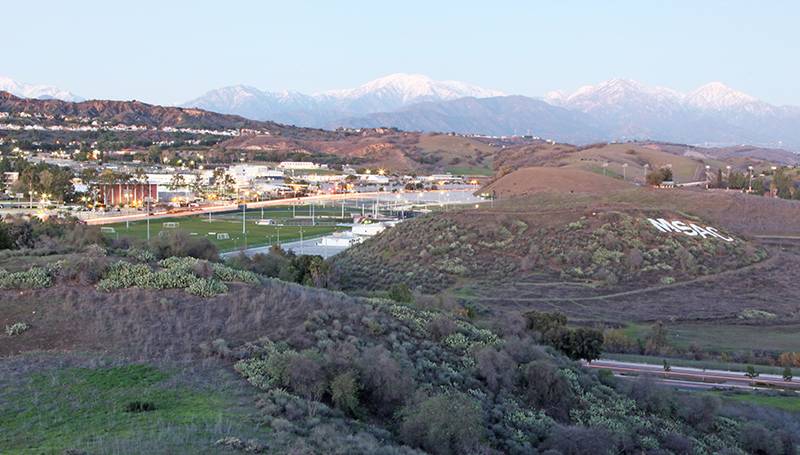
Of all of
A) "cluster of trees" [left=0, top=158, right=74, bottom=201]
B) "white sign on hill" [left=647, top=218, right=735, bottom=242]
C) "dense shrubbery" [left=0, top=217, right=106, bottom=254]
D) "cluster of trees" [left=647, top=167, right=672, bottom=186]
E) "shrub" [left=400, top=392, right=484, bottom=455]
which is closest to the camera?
"shrub" [left=400, top=392, right=484, bottom=455]

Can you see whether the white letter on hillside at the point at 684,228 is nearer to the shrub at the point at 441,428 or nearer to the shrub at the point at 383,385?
the shrub at the point at 383,385

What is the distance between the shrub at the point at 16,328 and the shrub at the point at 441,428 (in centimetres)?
756

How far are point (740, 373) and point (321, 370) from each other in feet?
65.1

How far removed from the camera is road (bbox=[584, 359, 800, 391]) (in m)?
26.6

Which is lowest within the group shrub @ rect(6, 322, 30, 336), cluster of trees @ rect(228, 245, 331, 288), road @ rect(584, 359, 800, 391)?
road @ rect(584, 359, 800, 391)

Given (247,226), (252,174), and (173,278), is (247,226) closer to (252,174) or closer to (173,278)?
(252,174)

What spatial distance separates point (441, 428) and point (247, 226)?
62985mm

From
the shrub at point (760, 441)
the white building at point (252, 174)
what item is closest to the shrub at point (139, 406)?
the shrub at point (760, 441)

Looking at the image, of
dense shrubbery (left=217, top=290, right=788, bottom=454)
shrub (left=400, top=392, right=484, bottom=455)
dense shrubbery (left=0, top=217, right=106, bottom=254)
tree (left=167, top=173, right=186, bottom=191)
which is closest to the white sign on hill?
dense shrubbery (left=217, top=290, right=788, bottom=454)

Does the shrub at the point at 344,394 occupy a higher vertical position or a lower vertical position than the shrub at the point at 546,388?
higher

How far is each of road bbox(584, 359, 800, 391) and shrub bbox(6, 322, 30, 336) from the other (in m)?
17.5

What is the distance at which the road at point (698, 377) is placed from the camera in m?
26.6

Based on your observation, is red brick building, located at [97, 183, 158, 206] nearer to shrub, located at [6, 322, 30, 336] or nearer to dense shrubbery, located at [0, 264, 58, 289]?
dense shrubbery, located at [0, 264, 58, 289]

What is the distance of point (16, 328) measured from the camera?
1559 cm
